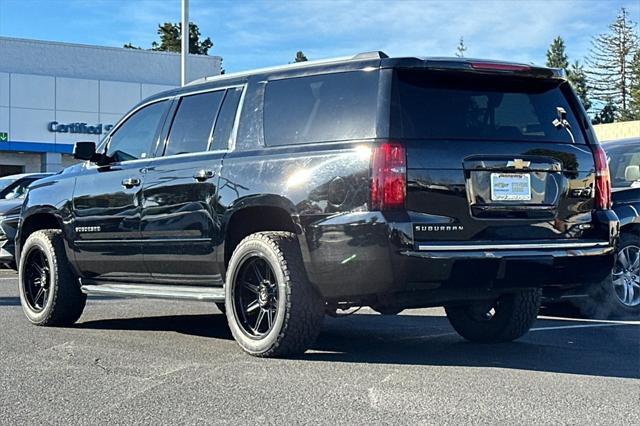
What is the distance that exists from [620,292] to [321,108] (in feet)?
13.5

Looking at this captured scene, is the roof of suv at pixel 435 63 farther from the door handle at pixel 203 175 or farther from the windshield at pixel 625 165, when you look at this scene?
the windshield at pixel 625 165

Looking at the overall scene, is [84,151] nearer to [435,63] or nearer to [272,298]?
[272,298]

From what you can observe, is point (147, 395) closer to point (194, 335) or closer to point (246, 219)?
point (246, 219)

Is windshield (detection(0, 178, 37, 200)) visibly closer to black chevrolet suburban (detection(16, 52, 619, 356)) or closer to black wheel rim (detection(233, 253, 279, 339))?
black chevrolet suburban (detection(16, 52, 619, 356))

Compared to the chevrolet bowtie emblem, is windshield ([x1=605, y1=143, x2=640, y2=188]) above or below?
above

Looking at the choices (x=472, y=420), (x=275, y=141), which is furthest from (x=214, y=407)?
(x=275, y=141)

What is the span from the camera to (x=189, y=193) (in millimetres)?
6598

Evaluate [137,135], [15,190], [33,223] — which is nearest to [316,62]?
[137,135]

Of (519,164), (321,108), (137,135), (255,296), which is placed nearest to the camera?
(519,164)

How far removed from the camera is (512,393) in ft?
16.7

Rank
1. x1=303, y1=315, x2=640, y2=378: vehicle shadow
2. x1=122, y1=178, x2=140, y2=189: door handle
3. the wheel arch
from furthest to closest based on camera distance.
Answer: the wheel arch < x1=122, y1=178, x2=140, y2=189: door handle < x1=303, y1=315, x2=640, y2=378: vehicle shadow

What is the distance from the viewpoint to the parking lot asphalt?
4672mm

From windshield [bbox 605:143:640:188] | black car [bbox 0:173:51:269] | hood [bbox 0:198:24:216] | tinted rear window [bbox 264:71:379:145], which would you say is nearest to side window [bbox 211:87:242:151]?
tinted rear window [bbox 264:71:379:145]

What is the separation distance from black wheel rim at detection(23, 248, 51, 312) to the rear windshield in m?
3.85
